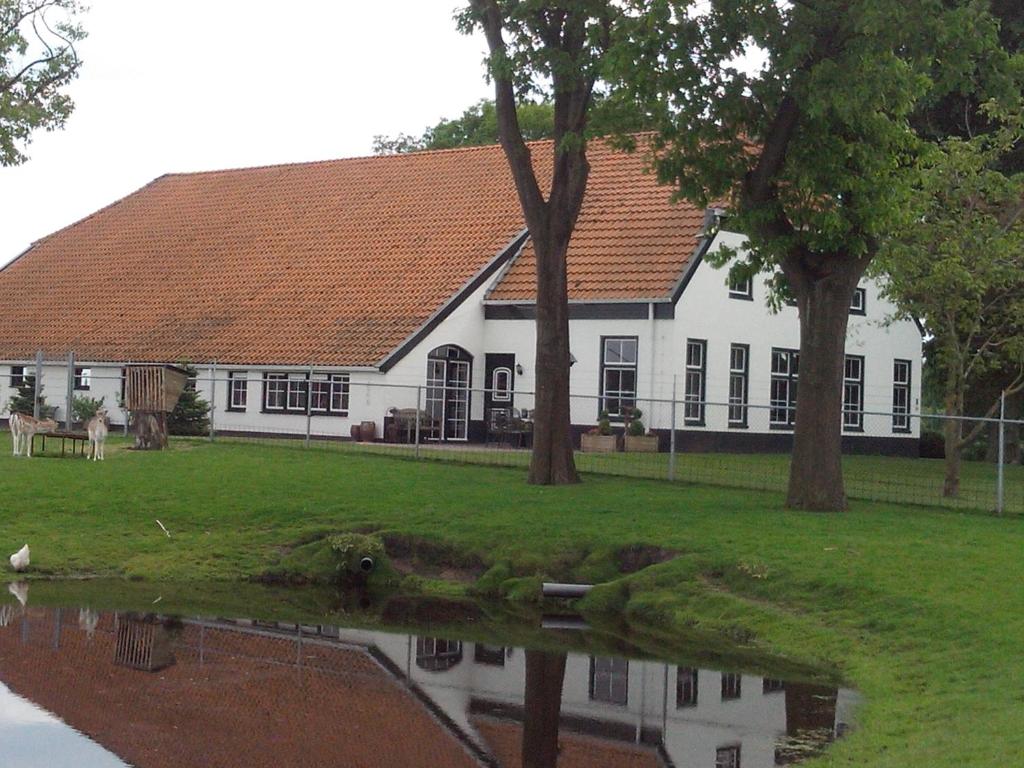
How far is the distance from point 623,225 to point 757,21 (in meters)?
17.3

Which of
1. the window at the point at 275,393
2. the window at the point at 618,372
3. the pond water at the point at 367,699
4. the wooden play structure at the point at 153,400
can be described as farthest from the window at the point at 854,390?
the pond water at the point at 367,699

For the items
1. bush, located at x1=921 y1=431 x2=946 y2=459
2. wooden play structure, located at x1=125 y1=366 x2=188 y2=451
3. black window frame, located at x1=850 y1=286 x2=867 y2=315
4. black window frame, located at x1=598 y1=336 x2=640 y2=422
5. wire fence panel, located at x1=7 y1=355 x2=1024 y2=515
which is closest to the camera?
wooden play structure, located at x1=125 y1=366 x2=188 y2=451

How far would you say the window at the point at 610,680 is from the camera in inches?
562

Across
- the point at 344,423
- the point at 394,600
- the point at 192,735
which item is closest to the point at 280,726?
the point at 192,735

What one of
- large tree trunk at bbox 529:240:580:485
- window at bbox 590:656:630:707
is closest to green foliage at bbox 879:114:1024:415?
large tree trunk at bbox 529:240:580:485

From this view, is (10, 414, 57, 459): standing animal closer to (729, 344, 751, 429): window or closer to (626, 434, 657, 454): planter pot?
(626, 434, 657, 454): planter pot

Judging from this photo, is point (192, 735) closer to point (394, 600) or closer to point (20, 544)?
point (394, 600)

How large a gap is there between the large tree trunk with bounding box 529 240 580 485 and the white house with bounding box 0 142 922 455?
6047 millimetres

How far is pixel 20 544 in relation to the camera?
2047 centimetres

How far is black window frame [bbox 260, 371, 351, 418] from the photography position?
117 feet

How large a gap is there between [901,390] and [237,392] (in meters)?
18.6

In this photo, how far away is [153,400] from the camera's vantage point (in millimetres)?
29859

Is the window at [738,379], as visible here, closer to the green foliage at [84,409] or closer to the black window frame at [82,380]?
the green foliage at [84,409]

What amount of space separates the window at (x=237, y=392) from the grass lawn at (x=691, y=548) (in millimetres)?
9628
